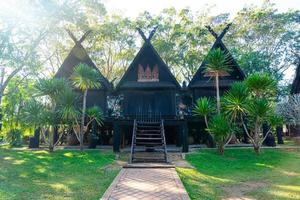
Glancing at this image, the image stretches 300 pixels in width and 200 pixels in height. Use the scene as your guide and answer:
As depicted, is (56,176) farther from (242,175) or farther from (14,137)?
(14,137)

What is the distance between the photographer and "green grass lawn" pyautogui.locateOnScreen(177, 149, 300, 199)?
5871 millimetres

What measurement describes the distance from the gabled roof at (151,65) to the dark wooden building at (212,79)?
57.0 inches

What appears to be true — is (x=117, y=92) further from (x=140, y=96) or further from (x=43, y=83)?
(x=43, y=83)

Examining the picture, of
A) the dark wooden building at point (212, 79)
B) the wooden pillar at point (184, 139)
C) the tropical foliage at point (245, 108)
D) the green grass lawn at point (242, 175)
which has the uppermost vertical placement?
the dark wooden building at point (212, 79)

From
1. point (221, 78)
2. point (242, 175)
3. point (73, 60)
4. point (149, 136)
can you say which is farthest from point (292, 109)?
point (73, 60)

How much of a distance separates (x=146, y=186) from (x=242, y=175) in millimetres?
3292

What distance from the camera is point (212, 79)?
51.9ft

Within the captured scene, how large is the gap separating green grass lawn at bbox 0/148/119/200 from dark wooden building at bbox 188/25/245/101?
683cm

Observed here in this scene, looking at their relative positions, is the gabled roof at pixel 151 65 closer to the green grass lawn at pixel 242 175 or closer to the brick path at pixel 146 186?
the green grass lawn at pixel 242 175

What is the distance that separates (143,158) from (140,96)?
5.76m

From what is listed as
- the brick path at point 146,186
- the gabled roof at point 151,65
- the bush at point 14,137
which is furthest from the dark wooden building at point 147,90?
the brick path at point 146,186

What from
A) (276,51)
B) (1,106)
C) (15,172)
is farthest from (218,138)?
(276,51)

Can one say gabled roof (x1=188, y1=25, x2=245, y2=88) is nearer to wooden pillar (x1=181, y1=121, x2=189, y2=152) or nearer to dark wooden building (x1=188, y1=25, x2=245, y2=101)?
dark wooden building (x1=188, y1=25, x2=245, y2=101)

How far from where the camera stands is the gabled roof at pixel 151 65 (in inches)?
576
